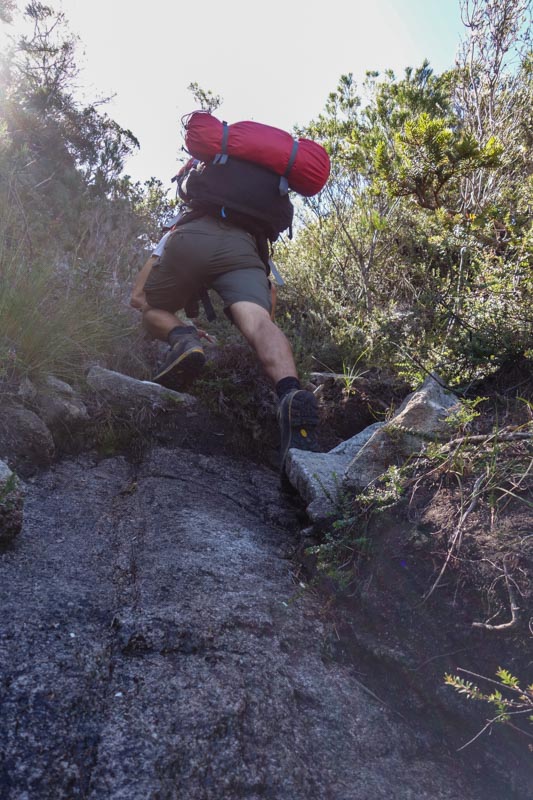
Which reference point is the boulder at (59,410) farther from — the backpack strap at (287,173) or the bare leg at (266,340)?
the backpack strap at (287,173)

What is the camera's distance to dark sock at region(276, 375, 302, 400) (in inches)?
140

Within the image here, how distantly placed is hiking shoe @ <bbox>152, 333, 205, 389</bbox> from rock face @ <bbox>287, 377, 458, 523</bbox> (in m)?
1.03

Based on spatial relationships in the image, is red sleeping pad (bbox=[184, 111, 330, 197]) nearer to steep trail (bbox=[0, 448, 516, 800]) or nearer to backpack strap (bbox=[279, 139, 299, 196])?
backpack strap (bbox=[279, 139, 299, 196])

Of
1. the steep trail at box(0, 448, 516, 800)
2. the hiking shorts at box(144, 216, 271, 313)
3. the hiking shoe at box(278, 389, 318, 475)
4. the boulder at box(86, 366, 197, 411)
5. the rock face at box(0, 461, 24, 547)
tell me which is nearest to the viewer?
the steep trail at box(0, 448, 516, 800)

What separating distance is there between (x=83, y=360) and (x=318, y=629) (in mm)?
2499

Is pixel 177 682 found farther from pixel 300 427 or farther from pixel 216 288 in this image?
pixel 216 288

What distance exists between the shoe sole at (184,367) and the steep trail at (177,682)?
1.42 metres

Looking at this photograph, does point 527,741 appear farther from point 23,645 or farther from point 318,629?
point 23,645

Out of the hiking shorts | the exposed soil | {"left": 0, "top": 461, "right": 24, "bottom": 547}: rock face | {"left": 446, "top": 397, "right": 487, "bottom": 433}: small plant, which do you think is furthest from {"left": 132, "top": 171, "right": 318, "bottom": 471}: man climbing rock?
{"left": 0, "top": 461, "right": 24, "bottom": 547}: rock face

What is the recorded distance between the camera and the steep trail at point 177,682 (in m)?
1.55

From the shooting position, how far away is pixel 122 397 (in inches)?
150

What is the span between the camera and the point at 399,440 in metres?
2.84

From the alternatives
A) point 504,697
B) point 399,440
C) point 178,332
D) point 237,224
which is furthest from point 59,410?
point 504,697

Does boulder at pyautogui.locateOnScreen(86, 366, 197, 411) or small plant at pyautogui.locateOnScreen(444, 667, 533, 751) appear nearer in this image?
small plant at pyautogui.locateOnScreen(444, 667, 533, 751)
